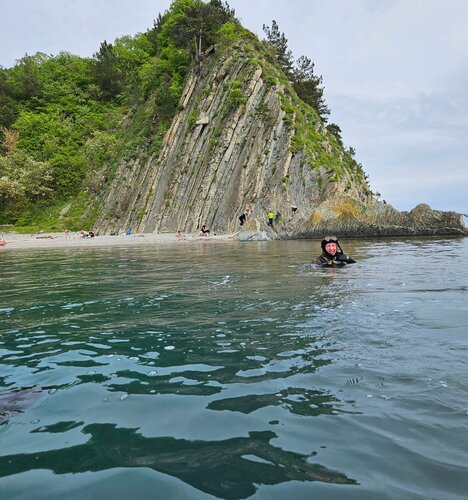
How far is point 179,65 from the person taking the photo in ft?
157

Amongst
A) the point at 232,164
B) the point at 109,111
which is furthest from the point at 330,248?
the point at 109,111

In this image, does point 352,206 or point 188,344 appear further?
point 352,206

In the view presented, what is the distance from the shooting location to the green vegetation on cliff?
144ft

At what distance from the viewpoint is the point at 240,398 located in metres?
3.64

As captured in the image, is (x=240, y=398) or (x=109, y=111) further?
(x=109, y=111)

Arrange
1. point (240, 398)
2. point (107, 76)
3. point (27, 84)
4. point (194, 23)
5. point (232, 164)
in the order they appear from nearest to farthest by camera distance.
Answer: point (240, 398) < point (232, 164) < point (194, 23) < point (27, 84) < point (107, 76)

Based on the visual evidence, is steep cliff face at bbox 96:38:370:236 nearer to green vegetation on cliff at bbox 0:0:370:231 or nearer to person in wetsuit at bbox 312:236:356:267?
green vegetation on cliff at bbox 0:0:370:231

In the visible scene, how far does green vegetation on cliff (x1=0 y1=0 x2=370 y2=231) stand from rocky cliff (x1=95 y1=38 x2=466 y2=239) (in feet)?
1.81

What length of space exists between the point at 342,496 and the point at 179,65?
51406 millimetres

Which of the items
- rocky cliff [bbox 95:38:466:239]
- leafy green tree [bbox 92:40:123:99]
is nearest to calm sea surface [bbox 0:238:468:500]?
rocky cliff [bbox 95:38:466:239]

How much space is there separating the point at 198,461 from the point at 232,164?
117ft

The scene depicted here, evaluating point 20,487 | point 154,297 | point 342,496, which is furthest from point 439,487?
point 154,297

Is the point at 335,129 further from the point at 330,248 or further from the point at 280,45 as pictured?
the point at 330,248

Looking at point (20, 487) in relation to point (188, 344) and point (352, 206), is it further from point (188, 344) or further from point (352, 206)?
point (352, 206)
